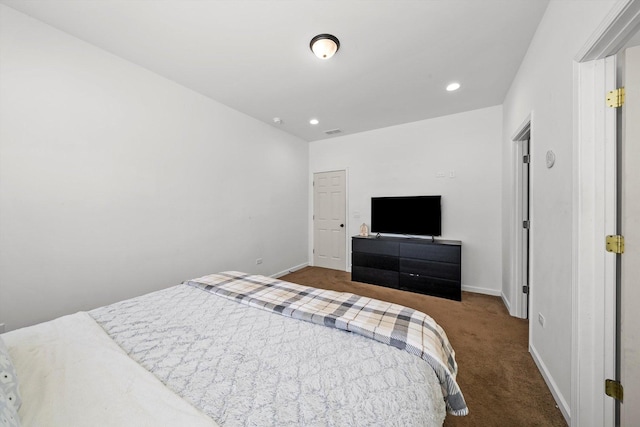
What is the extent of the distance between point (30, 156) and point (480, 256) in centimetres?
496

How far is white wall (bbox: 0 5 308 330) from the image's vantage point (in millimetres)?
1671

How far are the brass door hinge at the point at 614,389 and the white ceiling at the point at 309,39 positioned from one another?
94.3 inches

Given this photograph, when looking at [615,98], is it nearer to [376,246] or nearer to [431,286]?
[431,286]

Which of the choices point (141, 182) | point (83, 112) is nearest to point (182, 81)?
point (83, 112)

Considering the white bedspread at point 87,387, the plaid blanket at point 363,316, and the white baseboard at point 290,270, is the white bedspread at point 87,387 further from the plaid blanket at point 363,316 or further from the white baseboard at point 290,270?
the white baseboard at point 290,270

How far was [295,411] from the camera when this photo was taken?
0.71 m

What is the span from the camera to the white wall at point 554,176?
133cm

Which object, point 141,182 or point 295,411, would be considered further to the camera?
point 141,182

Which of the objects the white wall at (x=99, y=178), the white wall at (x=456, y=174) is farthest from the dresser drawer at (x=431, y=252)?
the white wall at (x=99, y=178)

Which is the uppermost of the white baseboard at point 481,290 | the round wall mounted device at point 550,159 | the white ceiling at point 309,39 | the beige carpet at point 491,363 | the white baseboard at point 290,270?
the white ceiling at point 309,39

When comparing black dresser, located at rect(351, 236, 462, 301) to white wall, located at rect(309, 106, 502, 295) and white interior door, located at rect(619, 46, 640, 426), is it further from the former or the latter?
white interior door, located at rect(619, 46, 640, 426)

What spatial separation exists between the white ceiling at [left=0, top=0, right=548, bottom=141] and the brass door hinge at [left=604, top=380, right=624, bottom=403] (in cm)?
240

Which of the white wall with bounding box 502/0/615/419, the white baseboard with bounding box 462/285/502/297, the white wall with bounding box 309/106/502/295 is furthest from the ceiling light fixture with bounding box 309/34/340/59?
the white baseboard with bounding box 462/285/502/297

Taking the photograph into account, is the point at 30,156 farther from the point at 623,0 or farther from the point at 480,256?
the point at 480,256
